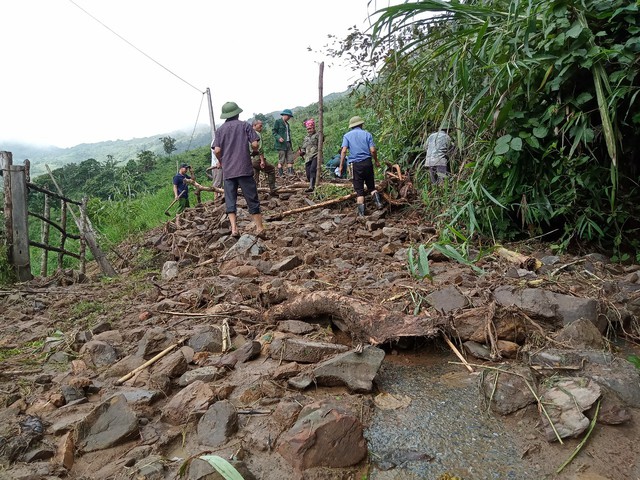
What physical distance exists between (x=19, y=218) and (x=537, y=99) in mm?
5657

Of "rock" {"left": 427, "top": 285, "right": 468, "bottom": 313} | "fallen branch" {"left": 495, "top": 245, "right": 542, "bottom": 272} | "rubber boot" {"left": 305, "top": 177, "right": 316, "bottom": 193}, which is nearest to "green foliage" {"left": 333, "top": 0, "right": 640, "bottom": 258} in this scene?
"fallen branch" {"left": 495, "top": 245, "right": 542, "bottom": 272}

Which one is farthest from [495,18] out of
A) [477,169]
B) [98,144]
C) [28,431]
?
[98,144]

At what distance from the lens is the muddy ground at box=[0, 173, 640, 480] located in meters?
1.53

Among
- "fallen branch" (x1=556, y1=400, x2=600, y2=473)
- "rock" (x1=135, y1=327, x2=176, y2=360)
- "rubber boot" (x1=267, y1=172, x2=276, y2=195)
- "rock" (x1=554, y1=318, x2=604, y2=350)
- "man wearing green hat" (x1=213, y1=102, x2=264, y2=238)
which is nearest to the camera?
"fallen branch" (x1=556, y1=400, x2=600, y2=473)

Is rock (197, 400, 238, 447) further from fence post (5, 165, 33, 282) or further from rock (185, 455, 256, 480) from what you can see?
fence post (5, 165, 33, 282)

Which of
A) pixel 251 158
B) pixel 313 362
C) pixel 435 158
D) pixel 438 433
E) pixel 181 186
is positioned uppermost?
pixel 251 158

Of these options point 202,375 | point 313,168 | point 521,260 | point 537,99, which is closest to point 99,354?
point 202,375

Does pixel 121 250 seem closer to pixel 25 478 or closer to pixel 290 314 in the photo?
pixel 290 314

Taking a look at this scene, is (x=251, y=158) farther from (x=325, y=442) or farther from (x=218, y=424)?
(x=325, y=442)

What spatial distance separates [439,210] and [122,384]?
375 centimetres

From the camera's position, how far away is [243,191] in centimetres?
542

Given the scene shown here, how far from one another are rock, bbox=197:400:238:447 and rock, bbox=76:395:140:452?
273 mm

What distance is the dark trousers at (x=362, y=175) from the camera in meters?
6.03

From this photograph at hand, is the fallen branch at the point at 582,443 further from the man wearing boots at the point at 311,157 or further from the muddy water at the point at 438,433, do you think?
the man wearing boots at the point at 311,157
